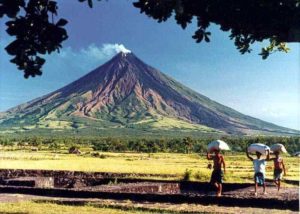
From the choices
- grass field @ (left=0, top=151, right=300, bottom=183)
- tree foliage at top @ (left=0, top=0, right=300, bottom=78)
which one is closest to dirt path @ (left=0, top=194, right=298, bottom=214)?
tree foliage at top @ (left=0, top=0, right=300, bottom=78)

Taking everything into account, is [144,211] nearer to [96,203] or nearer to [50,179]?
[96,203]

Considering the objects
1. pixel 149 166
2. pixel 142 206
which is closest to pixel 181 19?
pixel 142 206

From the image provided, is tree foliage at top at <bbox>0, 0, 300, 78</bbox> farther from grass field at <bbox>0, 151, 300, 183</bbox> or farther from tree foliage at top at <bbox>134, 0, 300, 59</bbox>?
A: grass field at <bbox>0, 151, 300, 183</bbox>

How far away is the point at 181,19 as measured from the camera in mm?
9367

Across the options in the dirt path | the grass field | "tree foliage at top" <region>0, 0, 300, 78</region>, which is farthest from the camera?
the grass field

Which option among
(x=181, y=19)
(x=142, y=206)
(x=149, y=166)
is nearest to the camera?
(x=181, y=19)

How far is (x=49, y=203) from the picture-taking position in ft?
48.5

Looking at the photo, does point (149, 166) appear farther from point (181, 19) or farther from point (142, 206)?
point (181, 19)

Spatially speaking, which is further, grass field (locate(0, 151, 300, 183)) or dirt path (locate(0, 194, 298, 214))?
grass field (locate(0, 151, 300, 183))

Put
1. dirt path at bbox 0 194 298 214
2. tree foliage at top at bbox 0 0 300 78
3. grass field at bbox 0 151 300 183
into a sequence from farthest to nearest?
grass field at bbox 0 151 300 183 < dirt path at bbox 0 194 298 214 < tree foliage at top at bbox 0 0 300 78

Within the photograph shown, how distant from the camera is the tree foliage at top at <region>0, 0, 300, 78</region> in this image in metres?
8.34

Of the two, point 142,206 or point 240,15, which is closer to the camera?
point 240,15

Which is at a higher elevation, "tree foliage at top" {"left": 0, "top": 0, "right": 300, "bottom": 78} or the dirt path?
"tree foliage at top" {"left": 0, "top": 0, "right": 300, "bottom": 78}

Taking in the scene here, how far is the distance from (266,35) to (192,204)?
542 centimetres
